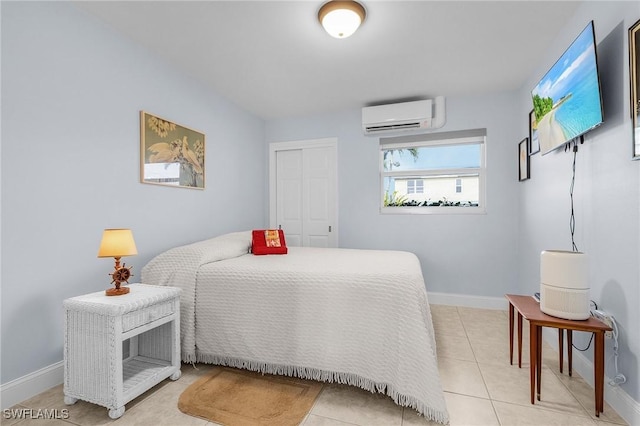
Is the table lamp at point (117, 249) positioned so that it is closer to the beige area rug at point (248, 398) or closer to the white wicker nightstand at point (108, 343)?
the white wicker nightstand at point (108, 343)

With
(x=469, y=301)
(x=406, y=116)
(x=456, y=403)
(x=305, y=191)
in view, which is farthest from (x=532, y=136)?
(x=305, y=191)

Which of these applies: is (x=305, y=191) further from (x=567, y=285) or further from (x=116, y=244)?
(x=567, y=285)

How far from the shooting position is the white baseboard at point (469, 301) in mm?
3469

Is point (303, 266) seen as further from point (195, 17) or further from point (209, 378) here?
point (195, 17)

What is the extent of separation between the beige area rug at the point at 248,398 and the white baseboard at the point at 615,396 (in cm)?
162

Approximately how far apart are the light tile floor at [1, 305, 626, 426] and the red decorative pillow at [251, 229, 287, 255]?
3.42 ft

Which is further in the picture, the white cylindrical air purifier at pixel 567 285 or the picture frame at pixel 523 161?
the picture frame at pixel 523 161

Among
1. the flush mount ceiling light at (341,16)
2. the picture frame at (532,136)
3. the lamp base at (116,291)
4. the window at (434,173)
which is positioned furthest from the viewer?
the window at (434,173)

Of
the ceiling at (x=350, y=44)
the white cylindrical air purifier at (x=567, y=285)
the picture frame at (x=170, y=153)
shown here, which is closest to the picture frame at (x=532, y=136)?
the ceiling at (x=350, y=44)

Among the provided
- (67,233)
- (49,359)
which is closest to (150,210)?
(67,233)

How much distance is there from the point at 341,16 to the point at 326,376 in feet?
7.70

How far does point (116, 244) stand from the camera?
1.78m

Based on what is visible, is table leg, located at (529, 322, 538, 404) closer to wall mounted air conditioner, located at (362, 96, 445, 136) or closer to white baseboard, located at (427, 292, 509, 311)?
white baseboard, located at (427, 292, 509, 311)

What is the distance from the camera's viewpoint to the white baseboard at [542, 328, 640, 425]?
1.49m
